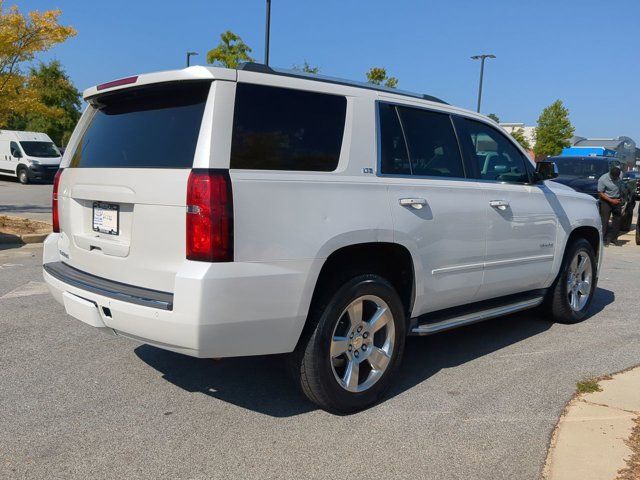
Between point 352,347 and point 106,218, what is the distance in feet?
5.56

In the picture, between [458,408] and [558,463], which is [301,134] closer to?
[458,408]

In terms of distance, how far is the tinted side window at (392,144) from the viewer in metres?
4.01

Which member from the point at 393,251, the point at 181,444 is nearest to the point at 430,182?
the point at 393,251

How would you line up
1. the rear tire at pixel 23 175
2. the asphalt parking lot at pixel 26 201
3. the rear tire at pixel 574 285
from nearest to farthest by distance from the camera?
the rear tire at pixel 574 285
the asphalt parking lot at pixel 26 201
the rear tire at pixel 23 175

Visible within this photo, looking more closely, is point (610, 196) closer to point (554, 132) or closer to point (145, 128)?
point (145, 128)

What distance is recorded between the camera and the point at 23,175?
24812 millimetres

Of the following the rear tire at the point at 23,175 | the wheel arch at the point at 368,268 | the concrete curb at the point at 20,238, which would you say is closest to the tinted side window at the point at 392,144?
the wheel arch at the point at 368,268

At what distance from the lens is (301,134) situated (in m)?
3.54

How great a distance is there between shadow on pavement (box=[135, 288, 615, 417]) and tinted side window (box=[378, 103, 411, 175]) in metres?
1.53

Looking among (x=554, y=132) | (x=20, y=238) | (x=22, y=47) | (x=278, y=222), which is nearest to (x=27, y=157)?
(x=22, y=47)

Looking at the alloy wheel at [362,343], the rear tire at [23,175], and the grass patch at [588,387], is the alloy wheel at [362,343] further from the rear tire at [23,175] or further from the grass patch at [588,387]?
the rear tire at [23,175]

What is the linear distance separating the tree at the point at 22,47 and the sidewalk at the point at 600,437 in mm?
11372

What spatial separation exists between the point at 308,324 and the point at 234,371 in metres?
1.16

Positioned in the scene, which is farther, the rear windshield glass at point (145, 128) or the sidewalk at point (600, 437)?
the rear windshield glass at point (145, 128)
